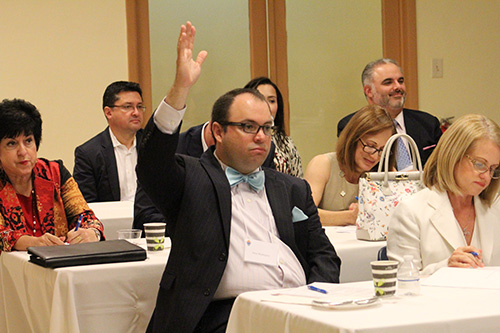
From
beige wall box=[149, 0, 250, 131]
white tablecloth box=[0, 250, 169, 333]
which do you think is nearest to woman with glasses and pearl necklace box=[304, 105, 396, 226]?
white tablecloth box=[0, 250, 169, 333]

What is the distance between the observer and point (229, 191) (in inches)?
105

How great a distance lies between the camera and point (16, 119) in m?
3.46

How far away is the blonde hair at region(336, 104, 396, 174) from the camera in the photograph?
381 centimetres

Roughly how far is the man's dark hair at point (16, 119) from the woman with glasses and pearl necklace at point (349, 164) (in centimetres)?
157

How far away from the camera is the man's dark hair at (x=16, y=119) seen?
3449 mm

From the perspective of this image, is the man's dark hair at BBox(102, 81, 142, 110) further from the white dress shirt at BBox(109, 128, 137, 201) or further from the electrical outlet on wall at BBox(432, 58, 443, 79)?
the electrical outlet on wall at BBox(432, 58, 443, 79)

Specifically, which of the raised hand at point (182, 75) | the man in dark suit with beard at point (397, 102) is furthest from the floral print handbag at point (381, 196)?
the man in dark suit with beard at point (397, 102)

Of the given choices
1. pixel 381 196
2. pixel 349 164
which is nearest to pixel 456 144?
pixel 381 196

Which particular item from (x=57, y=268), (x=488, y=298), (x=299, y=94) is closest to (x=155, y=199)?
(x=57, y=268)

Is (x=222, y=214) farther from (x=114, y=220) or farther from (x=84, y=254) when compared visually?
(x=114, y=220)

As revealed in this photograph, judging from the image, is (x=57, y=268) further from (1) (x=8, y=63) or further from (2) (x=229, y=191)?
(1) (x=8, y=63)

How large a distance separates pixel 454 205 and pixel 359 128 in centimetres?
106

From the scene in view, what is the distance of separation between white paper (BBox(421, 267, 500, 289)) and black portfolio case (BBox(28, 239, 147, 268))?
1.19 m

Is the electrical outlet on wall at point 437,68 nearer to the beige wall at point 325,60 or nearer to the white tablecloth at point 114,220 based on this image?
the beige wall at point 325,60
